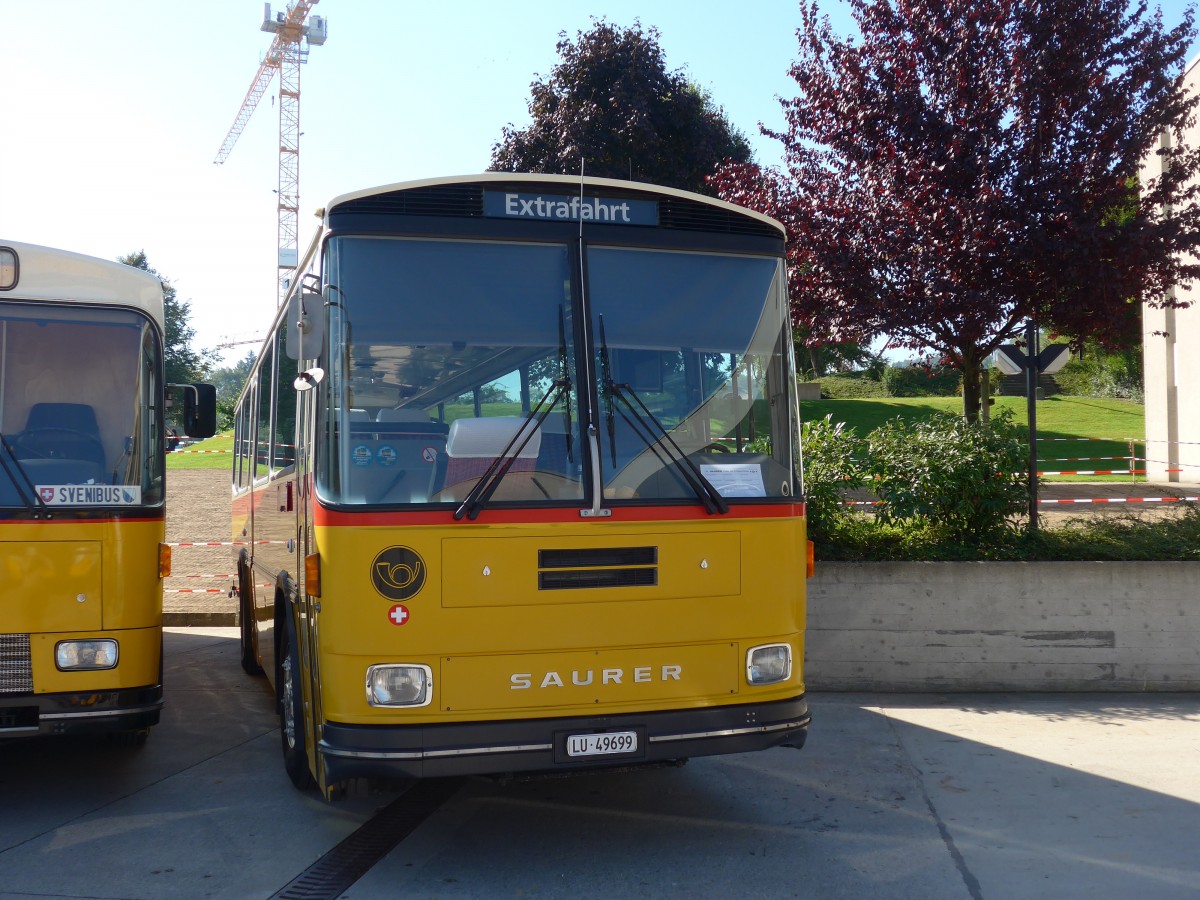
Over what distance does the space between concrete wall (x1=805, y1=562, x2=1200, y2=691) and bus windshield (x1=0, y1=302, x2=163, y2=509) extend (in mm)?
5253

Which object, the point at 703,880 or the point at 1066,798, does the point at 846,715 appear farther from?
the point at 703,880

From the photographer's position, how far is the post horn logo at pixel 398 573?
483 centimetres

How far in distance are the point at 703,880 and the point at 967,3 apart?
8.97 meters

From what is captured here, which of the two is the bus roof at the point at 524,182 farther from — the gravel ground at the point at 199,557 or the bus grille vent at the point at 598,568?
the gravel ground at the point at 199,557

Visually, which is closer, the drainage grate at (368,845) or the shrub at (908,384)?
the drainage grate at (368,845)

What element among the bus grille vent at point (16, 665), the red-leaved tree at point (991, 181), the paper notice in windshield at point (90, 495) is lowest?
the bus grille vent at point (16, 665)

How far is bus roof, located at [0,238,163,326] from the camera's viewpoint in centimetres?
599

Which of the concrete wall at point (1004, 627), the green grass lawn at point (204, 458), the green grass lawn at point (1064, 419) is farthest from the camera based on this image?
the green grass lawn at point (204, 458)

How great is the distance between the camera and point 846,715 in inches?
324

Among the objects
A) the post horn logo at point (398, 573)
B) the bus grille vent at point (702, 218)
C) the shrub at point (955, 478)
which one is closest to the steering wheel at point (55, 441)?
the post horn logo at point (398, 573)

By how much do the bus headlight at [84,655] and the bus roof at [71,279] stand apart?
6.02 feet

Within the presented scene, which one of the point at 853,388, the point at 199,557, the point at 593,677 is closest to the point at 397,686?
the point at 593,677

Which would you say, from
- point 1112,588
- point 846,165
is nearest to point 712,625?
point 1112,588

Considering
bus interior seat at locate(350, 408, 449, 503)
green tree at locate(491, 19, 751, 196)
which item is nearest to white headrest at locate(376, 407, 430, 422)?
bus interior seat at locate(350, 408, 449, 503)
